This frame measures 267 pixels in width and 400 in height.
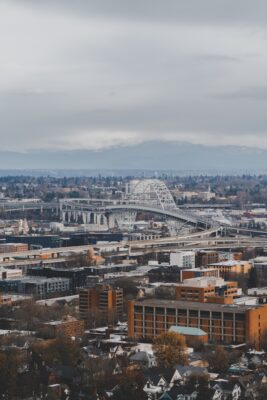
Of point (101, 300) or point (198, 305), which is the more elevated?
point (198, 305)

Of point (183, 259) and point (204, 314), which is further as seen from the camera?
point (183, 259)

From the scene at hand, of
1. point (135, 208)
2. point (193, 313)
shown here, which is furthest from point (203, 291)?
point (135, 208)

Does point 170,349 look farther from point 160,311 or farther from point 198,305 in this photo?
point 198,305

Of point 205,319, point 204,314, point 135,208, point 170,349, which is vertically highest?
point 135,208

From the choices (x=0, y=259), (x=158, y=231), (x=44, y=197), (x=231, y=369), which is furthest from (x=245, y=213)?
(x=231, y=369)

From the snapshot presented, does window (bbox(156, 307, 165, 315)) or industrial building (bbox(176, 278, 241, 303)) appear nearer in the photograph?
window (bbox(156, 307, 165, 315))

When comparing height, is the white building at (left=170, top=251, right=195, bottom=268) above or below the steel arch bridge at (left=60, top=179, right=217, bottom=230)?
below

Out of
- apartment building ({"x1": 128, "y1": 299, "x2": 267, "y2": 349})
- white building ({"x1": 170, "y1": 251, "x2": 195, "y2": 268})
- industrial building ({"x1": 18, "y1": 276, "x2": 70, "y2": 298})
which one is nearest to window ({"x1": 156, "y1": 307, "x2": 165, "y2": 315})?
apartment building ({"x1": 128, "y1": 299, "x2": 267, "y2": 349})

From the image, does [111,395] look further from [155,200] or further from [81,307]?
[155,200]

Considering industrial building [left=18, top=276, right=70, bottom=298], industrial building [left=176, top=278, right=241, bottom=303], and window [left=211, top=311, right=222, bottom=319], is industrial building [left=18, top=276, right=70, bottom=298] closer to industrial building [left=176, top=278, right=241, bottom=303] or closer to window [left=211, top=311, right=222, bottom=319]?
industrial building [left=176, top=278, right=241, bottom=303]
